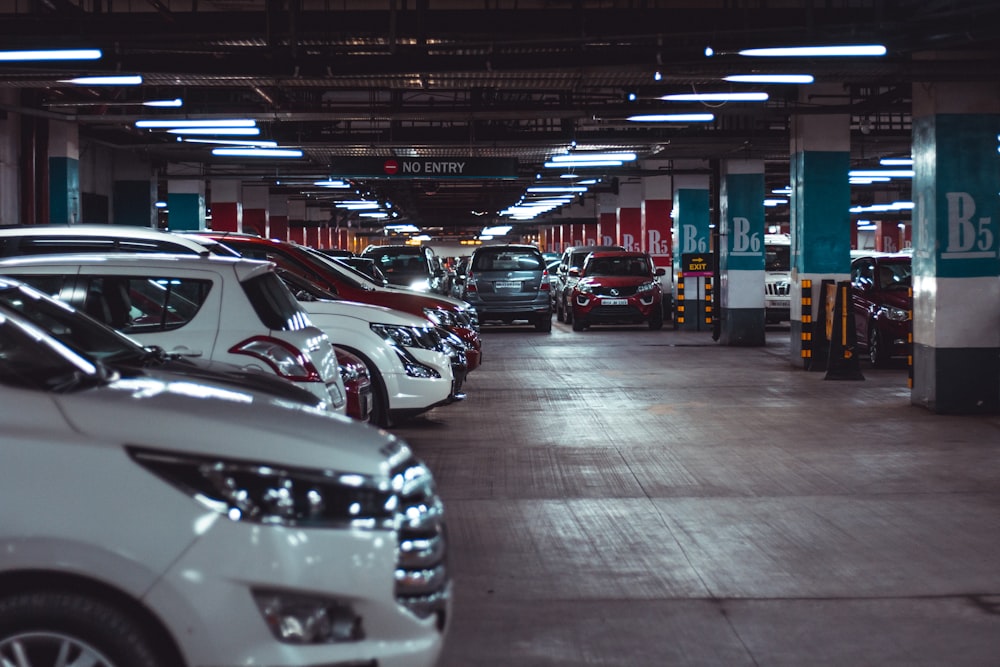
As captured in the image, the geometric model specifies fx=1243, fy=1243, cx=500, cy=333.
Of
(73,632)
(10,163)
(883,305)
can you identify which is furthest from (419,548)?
(10,163)

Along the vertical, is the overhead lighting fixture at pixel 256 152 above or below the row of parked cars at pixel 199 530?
above

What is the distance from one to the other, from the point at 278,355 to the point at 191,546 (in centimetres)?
413

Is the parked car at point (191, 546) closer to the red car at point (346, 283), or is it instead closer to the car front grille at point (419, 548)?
the car front grille at point (419, 548)

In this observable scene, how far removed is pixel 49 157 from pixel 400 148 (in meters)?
6.59

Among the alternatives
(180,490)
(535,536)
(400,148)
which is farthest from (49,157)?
(180,490)

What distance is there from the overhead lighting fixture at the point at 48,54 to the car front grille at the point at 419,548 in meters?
9.89

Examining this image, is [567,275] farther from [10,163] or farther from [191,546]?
[191,546]

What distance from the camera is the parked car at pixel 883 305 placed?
63.0 feet

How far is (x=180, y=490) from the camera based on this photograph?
3.40 meters

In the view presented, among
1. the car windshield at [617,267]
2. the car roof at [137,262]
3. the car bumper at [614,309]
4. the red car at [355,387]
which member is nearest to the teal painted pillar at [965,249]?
the red car at [355,387]

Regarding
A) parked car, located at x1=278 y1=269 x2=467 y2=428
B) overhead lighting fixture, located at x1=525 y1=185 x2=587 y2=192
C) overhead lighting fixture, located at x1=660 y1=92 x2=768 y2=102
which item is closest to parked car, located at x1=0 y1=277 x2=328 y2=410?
parked car, located at x1=278 y1=269 x2=467 y2=428

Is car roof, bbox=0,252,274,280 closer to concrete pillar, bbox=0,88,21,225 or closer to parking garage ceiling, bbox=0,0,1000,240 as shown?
parking garage ceiling, bbox=0,0,1000,240

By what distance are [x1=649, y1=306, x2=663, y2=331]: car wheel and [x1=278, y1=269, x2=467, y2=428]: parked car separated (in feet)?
60.3

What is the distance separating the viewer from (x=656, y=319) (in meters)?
29.5
